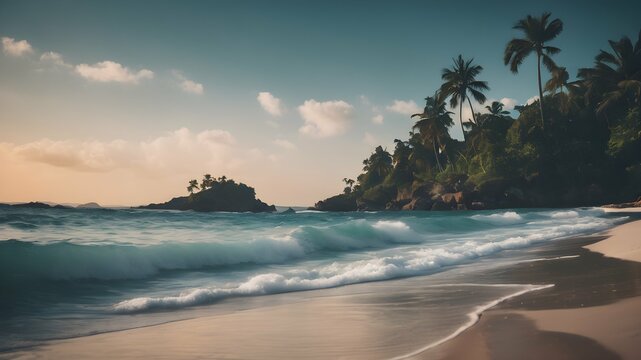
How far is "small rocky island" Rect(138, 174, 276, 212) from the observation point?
85.0 metres

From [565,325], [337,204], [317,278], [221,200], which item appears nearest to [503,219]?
[317,278]

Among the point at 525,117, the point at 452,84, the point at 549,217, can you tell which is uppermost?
the point at 452,84

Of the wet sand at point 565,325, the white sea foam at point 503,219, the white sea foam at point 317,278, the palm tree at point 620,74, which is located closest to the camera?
the wet sand at point 565,325

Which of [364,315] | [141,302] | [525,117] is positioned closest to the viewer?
[364,315]

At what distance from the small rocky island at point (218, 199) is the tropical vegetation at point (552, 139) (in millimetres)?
40644

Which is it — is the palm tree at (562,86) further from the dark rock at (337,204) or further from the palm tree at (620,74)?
the dark rock at (337,204)

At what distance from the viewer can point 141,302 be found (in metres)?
6.77

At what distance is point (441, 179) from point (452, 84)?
47.1ft

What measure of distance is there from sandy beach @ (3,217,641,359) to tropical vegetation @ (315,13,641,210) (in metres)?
47.1

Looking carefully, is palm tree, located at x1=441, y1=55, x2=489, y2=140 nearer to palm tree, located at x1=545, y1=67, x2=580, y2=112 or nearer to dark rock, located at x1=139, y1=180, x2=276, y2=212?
palm tree, located at x1=545, y1=67, x2=580, y2=112

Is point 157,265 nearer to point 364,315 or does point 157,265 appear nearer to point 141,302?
point 141,302

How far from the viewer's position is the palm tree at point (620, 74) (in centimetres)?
4538

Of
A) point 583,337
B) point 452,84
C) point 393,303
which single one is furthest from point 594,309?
point 452,84

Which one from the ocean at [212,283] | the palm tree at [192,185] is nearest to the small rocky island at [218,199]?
the palm tree at [192,185]
